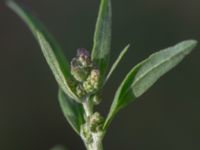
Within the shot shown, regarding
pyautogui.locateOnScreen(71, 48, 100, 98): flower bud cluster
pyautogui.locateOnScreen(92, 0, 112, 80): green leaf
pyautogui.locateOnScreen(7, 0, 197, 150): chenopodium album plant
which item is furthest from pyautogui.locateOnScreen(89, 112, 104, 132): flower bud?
pyautogui.locateOnScreen(92, 0, 112, 80): green leaf

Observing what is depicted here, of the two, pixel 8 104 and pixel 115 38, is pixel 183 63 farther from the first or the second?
pixel 8 104

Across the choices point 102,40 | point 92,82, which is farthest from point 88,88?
point 102,40

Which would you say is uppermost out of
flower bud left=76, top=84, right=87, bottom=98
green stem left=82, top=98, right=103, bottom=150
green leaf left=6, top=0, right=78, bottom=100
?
green leaf left=6, top=0, right=78, bottom=100

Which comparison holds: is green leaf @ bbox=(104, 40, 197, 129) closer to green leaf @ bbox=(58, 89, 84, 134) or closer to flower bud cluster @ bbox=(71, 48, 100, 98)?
flower bud cluster @ bbox=(71, 48, 100, 98)

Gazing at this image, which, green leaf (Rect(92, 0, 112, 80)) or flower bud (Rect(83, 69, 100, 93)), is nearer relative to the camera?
flower bud (Rect(83, 69, 100, 93))

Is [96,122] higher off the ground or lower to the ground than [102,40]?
lower

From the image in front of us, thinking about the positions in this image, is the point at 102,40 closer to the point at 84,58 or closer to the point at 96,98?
the point at 84,58

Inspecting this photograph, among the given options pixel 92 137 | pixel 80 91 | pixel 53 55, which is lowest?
pixel 92 137
